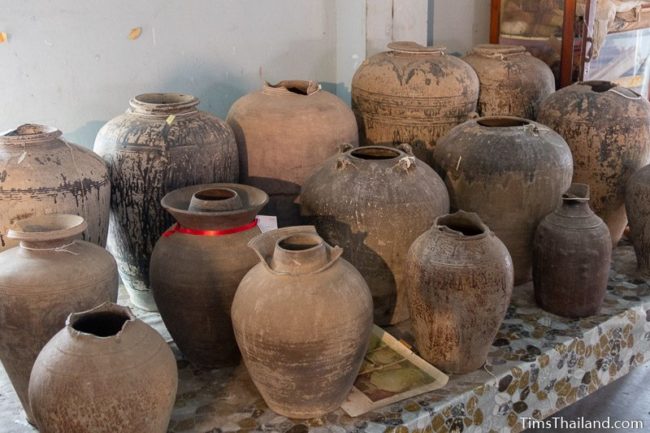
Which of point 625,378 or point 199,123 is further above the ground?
point 199,123

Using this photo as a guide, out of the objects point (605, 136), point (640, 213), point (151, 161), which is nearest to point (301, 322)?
point (151, 161)

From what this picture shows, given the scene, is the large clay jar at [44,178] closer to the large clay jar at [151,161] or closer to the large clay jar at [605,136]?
the large clay jar at [151,161]

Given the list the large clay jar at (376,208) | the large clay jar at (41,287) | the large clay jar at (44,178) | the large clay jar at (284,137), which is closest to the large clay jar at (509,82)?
the large clay jar at (284,137)

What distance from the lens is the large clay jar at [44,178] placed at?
249cm

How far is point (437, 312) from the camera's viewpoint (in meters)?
2.45

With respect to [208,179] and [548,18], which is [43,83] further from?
[548,18]

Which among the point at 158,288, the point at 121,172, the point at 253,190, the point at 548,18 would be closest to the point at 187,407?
the point at 158,288

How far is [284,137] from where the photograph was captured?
3.11 m

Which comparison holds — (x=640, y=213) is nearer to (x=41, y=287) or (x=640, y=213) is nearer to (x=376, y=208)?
(x=376, y=208)

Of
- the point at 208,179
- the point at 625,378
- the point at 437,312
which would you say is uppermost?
the point at 208,179

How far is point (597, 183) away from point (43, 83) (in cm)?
266

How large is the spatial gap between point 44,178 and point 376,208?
1198 millimetres

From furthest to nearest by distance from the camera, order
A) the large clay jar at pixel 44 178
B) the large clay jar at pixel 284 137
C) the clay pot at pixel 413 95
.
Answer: the clay pot at pixel 413 95 → the large clay jar at pixel 284 137 → the large clay jar at pixel 44 178

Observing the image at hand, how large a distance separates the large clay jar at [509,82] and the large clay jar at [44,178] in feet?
7.04
